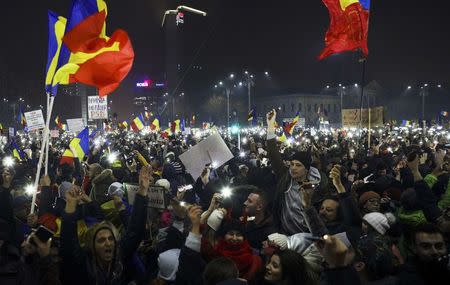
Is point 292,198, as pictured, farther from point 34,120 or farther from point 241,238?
point 34,120

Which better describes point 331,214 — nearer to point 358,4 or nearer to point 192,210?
point 192,210

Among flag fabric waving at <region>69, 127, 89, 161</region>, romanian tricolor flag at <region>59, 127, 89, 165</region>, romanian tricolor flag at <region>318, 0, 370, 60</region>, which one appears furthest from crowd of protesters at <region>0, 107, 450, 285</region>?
flag fabric waving at <region>69, 127, 89, 161</region>

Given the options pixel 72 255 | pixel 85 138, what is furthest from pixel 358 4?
pixel 72 255

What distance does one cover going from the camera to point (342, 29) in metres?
10.9

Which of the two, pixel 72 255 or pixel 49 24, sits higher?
pixel 49 24

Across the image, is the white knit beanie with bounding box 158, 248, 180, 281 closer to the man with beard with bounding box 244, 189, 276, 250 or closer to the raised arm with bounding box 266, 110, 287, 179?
the man with beard with bounding box 244, 189, 276, 250

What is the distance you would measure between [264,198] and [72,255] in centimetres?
249

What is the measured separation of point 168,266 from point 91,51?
4.38m

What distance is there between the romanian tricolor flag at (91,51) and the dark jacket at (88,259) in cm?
347

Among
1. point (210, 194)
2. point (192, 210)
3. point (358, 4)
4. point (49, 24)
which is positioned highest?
point (358, 4)

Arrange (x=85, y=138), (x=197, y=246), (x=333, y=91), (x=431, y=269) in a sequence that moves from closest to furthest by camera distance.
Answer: (x=431, y=269) → (x=197, y=246) → (x=85, y=138) → (x=333, y=91)

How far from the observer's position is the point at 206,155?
8039 millimetres

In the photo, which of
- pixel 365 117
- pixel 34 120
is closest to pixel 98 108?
pixel 34 120

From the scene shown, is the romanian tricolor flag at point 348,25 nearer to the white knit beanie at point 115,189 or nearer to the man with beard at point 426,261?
the white knit beanie at point 115,189
